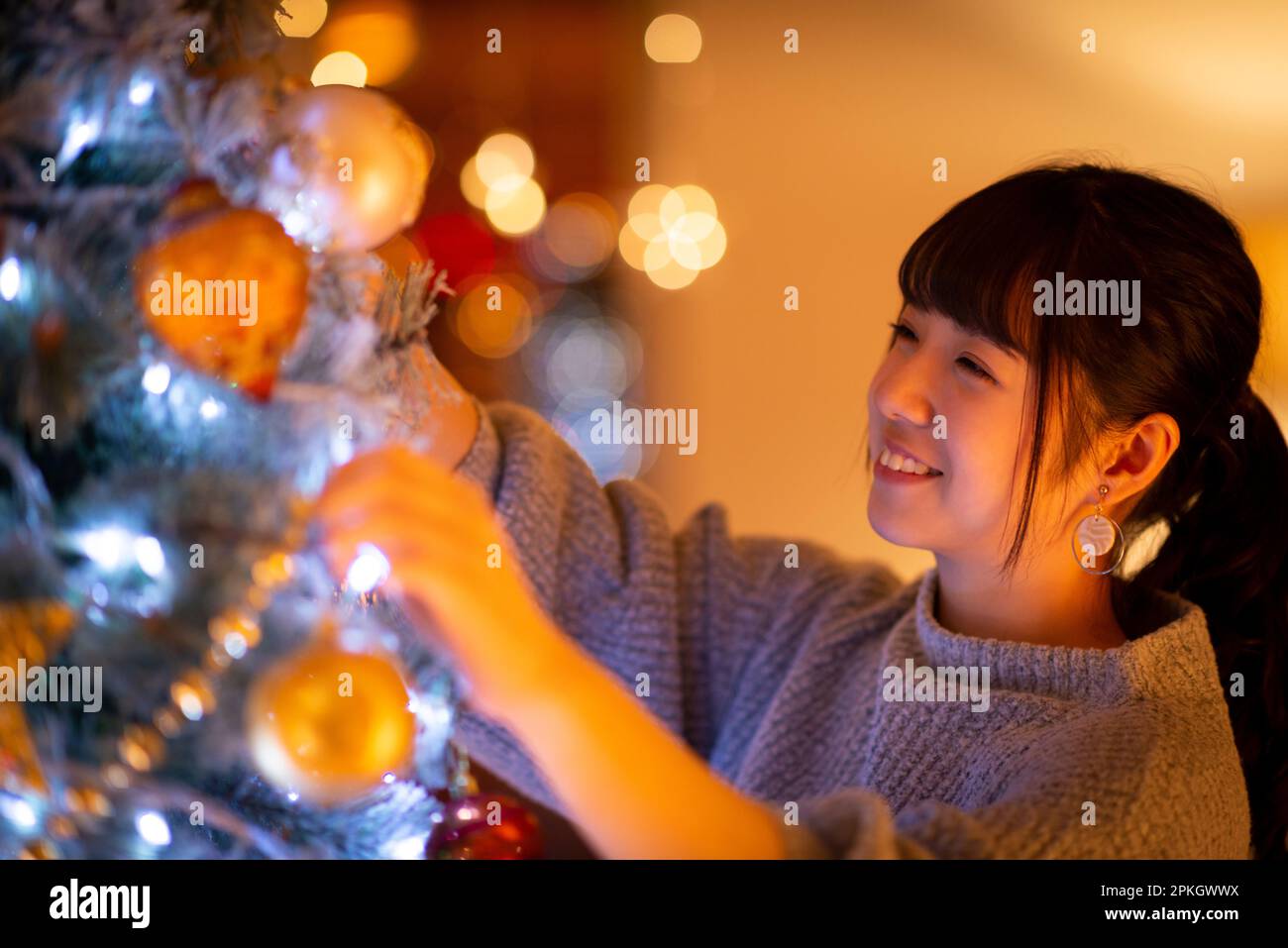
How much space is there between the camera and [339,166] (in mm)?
539

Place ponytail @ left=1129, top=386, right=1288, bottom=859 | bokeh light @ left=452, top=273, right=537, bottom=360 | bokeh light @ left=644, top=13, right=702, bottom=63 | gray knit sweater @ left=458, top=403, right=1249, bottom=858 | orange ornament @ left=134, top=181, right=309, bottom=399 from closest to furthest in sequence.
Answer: orange ornament @ left=134, top=181, right=309, bottom=399
gray knit sweater @ left=458, top=403, right=1249, bottom=858
ponytail @ left=1129, top=386, right=1288, bottom=859
bokeh light @ left=452, top=273, right=537, bottom=360
bokeh light @ left=644, top=13, right=702, bottom=63

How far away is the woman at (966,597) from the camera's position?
505 mm

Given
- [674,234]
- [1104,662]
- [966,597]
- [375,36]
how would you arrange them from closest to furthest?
[1104,662] < [966,597] < [375,36] < [674,234]

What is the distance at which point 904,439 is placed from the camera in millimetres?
769

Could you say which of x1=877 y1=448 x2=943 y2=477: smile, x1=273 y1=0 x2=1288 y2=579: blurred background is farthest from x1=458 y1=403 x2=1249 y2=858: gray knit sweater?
x1=273 y1=0 x2=1288 y2=579: blurred background

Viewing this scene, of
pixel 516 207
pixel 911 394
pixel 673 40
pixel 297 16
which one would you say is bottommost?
pixel 911 394

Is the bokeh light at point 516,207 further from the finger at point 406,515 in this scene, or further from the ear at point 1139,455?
the finger at point 406,515

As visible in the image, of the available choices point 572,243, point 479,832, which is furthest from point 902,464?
point 572,243

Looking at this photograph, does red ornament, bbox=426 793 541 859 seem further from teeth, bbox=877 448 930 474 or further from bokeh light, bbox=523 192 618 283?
bokeh light, bbox=523 192 618 283

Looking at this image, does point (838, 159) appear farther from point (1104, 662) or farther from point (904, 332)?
point (1104, 662)

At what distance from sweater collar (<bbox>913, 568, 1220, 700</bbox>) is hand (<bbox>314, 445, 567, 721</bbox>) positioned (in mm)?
383

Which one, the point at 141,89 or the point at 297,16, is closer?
the point at 141,89

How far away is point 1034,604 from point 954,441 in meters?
0.15

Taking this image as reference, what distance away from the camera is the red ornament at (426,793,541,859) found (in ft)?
1.91
